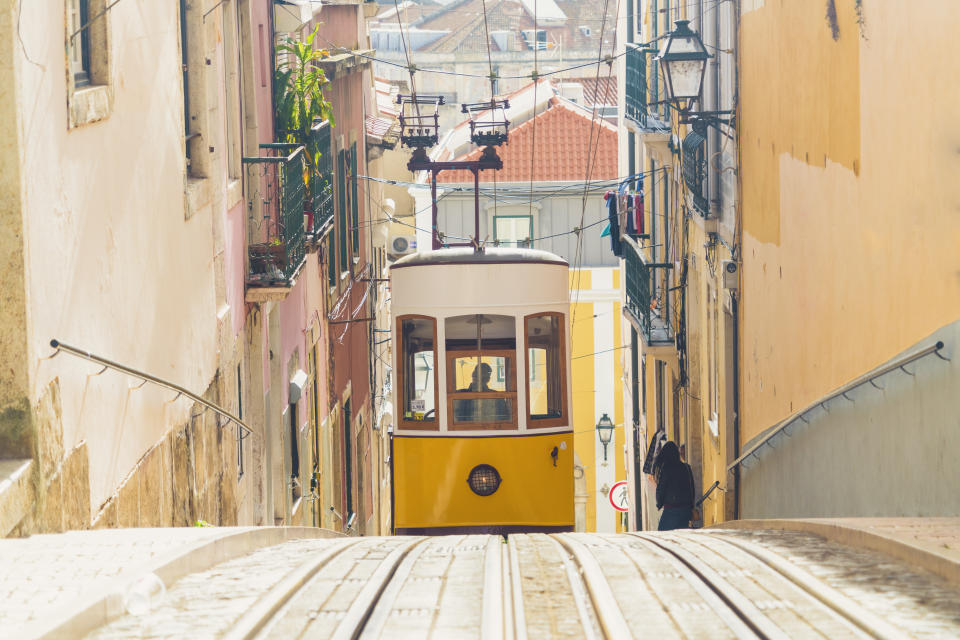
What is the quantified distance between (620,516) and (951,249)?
20027 millimetres

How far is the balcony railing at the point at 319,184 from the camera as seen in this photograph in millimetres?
13320

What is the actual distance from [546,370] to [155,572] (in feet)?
26.2

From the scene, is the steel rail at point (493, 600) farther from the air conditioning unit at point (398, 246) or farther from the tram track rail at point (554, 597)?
the air conditioning unit at point (398, 246)

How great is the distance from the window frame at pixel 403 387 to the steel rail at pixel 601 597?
6.11 metres

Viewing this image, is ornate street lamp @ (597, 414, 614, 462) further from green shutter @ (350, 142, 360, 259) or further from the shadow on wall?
the shadow on wall

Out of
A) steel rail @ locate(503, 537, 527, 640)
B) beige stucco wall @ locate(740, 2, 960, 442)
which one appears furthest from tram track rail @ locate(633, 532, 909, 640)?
beige stucco wall @ locate(740, 2, 960, 442)

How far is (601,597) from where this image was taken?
4.62 metres

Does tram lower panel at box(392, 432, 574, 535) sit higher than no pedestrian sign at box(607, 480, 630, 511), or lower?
higher

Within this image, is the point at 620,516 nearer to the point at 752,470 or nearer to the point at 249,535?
the point at 752,470

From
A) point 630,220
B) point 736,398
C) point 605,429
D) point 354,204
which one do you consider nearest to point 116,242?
point 736,398

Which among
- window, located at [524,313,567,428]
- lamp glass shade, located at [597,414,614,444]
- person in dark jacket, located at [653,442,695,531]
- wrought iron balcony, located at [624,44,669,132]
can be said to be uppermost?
wrought iron balcony, located at [624,44,669,132]

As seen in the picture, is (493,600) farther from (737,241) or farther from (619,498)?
(619,498)

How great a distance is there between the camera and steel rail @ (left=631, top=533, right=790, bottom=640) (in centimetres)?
403

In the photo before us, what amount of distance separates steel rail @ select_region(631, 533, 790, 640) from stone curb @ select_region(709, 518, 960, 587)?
2.04 feet
